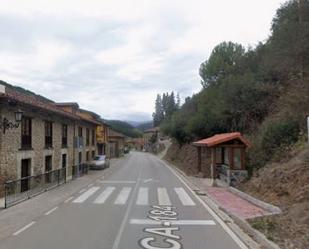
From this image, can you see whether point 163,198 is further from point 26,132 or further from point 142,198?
point 26,132

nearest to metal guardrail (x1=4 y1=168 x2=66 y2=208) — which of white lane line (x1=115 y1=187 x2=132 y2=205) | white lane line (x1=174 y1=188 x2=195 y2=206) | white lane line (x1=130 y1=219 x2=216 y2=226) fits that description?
white lane line (x1=115 y1=187 x2=132 y2=205)

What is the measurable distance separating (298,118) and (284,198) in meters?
8.92

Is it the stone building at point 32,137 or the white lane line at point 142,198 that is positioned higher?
the stone building at point 32,137

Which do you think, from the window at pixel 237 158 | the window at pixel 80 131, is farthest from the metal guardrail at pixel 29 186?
the window at pixel 80 131

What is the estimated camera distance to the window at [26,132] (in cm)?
2534

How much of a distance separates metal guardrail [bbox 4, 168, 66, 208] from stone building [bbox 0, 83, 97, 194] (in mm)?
1353

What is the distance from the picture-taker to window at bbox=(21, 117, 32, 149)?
25344 mm

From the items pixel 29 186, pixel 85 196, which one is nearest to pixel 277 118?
pixel 85 196

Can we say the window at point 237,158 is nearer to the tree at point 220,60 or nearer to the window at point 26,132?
the window at point 26,132

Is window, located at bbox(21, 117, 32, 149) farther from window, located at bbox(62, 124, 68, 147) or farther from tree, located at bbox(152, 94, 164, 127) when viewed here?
tree, located at bbox(152, 94, 164, 127)

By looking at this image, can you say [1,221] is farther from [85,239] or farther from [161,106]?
[161,106]

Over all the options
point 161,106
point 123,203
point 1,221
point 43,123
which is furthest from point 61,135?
point 161,106

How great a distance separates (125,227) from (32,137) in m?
15.4

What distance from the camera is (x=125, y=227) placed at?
500 inches
